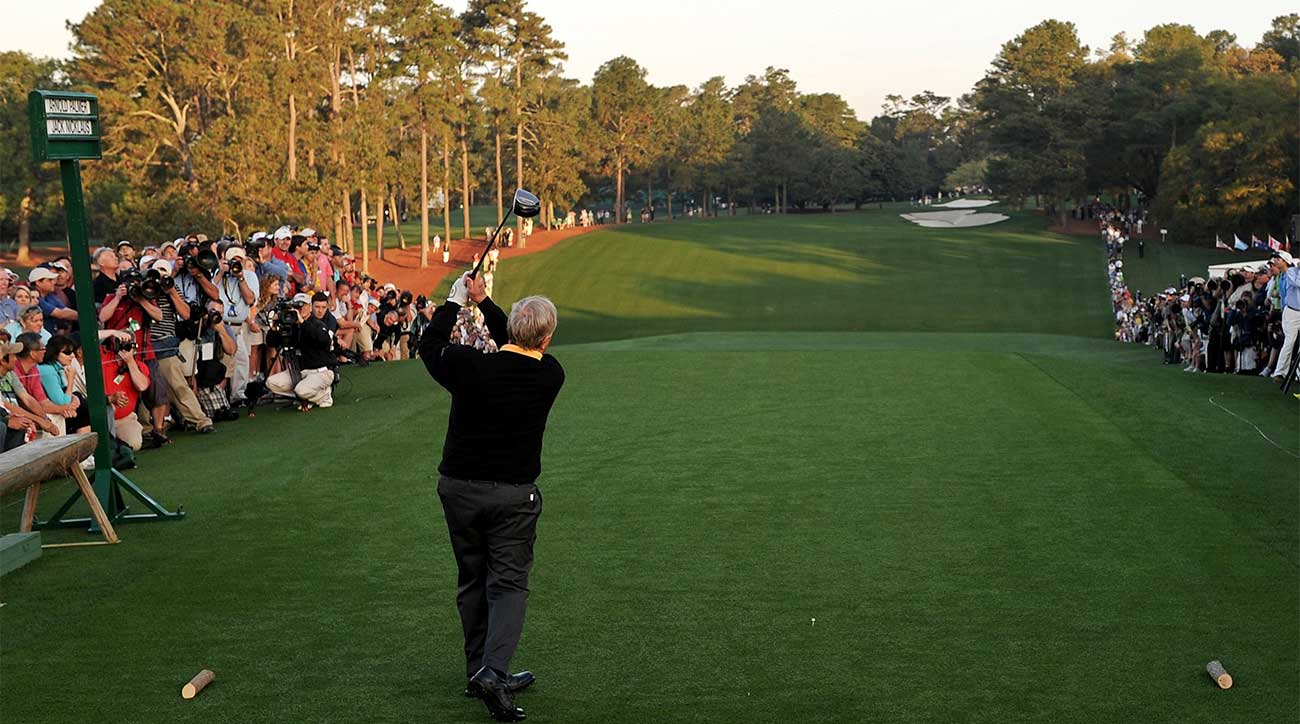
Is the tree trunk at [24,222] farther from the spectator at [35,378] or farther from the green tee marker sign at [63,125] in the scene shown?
the green tee marker sign at [63,125]

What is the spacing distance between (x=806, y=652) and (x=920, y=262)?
64905 millimetres

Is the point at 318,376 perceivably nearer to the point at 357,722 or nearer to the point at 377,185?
the point at 357,722

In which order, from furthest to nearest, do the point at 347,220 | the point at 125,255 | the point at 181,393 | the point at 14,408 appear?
the point at 347,220, the point at 125,255, the point at 181,393, the point at 14,408

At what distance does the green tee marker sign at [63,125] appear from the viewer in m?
9.55

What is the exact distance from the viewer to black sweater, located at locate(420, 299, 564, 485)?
6.30 m

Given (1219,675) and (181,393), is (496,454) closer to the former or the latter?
(1219,675)

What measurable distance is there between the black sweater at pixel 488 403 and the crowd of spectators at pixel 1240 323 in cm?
1491

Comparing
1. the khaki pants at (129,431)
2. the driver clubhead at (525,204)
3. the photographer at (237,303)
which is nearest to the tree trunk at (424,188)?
the photographer at (237,303)

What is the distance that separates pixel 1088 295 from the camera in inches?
2344

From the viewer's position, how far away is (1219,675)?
6523 mm

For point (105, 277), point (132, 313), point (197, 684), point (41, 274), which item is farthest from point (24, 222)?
point (197, 684)

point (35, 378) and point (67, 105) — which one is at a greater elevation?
point (67, 105)

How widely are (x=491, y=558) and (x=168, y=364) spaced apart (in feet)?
30.8

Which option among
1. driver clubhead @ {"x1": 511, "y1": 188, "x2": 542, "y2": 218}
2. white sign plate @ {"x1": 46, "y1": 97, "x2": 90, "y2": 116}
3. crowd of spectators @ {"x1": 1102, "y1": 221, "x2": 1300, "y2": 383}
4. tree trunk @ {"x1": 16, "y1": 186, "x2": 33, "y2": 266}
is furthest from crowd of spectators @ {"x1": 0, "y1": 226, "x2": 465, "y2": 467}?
tree trunk @ {"x1": 16, "y1": 186, "x2": 33, "y2": 266}
